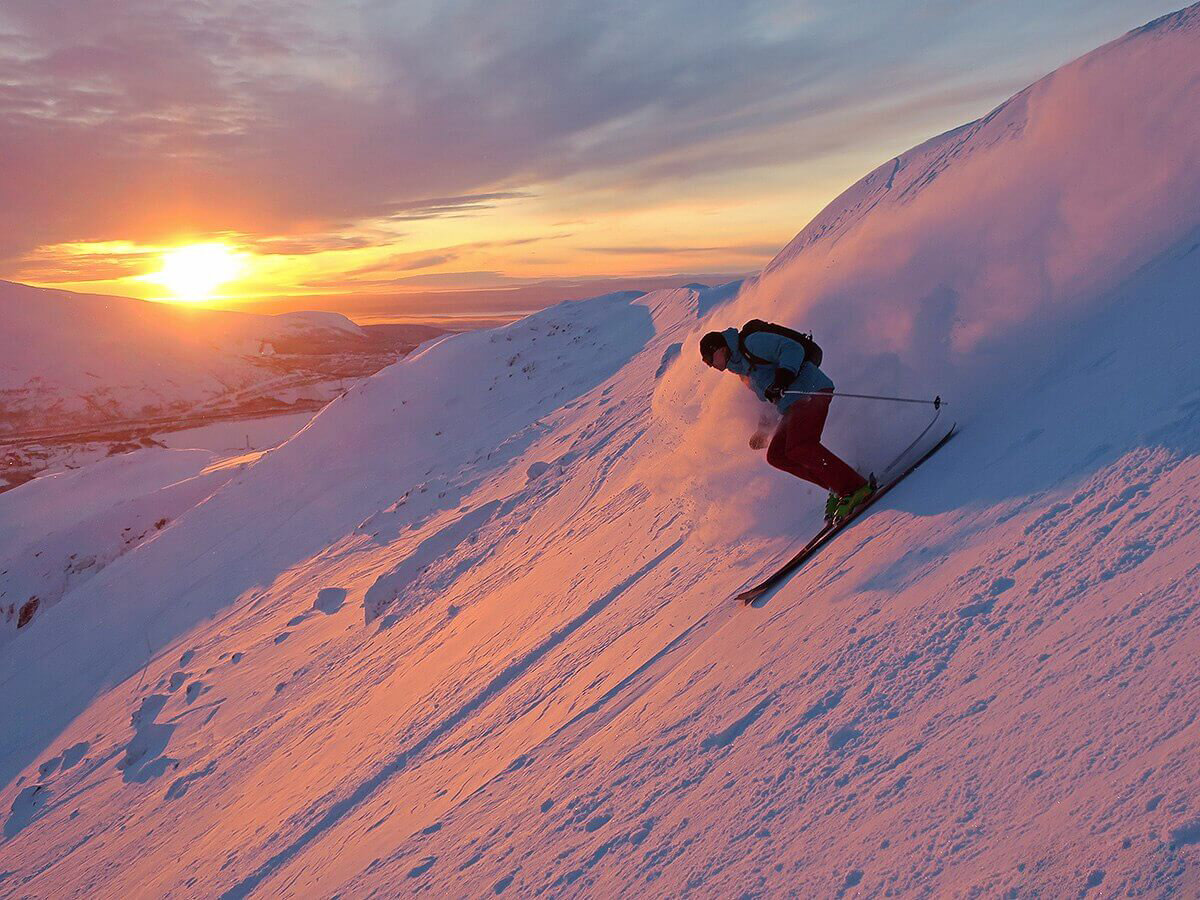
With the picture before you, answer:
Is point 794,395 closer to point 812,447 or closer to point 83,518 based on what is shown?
point 812,447

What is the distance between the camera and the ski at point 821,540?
16.8 feet

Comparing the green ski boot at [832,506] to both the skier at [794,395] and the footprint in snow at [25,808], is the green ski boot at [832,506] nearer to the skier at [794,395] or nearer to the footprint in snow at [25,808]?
the skier at [794,395]

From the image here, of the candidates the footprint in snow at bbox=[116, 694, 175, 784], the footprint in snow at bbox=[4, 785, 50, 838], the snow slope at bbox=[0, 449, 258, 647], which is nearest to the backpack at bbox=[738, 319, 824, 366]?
the footprint in snow at bbox=[116, 694, 175, 784]

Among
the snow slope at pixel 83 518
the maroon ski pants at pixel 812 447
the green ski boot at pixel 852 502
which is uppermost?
the snow slope at pixel 83 518

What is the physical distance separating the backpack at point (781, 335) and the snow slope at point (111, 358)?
12757 cm

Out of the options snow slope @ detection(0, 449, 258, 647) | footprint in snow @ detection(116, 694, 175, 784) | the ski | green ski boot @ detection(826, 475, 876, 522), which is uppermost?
snow slope @ detection(0, 449, 258, 647)

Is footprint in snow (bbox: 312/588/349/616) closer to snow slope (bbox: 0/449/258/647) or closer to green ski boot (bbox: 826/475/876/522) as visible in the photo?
green ski boot (bbox: 826/475/876/522)

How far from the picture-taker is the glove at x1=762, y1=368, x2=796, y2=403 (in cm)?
557

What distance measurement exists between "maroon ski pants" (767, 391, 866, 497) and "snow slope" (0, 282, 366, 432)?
128m

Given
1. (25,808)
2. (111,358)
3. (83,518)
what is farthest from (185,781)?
(111,358)

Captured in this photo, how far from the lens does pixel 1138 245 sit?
16.8ft

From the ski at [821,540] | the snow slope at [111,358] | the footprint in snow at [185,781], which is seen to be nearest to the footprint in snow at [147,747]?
the footprint in snow at [185,781]

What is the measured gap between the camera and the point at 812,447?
5629mm

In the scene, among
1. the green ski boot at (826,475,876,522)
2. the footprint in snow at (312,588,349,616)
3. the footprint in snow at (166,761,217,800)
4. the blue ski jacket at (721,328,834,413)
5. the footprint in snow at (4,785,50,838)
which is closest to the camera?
the green ski boot at (826,475,876,522)
